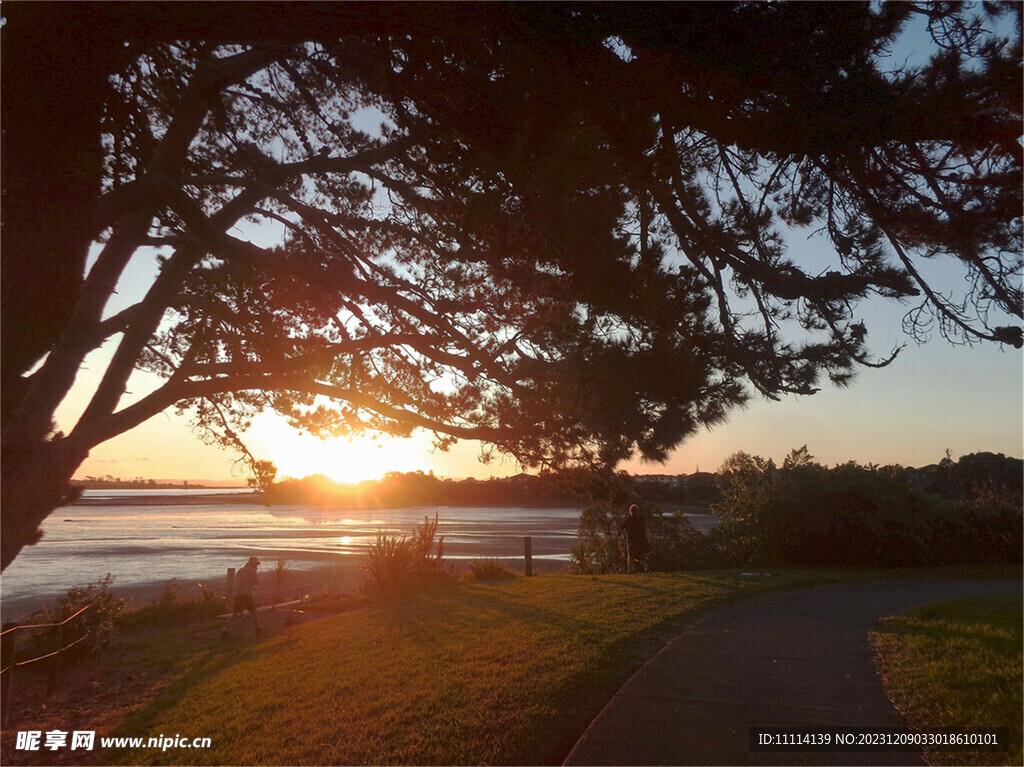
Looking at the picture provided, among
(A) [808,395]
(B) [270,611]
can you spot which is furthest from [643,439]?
(B) [270,611]

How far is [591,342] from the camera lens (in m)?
5.23

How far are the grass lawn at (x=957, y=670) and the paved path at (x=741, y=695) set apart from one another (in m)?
0.20

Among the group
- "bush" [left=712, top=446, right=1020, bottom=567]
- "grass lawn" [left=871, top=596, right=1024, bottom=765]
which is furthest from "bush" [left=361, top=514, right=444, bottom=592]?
"grass lawn" [left=871, top=596, right=1024, bottom=765]

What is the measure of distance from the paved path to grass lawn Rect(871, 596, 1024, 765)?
0.66ft

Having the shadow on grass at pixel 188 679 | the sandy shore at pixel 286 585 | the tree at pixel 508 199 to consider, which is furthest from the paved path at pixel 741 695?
the sandy shore at pixel 286 585

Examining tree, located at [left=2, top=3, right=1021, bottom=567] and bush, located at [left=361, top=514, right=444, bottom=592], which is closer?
tree, located at [left=2, top=3, right=1021, bottom=567]

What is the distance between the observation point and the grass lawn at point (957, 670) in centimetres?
462

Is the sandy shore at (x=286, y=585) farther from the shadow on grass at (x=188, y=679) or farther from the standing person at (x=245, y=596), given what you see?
the shadow on grass at (x=188, y=679)

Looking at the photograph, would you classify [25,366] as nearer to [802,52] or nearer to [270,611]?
[802,52]

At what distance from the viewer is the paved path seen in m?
4.17

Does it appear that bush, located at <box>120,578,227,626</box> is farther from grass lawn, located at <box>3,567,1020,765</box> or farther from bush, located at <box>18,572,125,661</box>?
bush, located at <box>18,572,125,661</box>

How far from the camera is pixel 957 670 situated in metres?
5.77

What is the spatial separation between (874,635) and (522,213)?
6508 millimetres

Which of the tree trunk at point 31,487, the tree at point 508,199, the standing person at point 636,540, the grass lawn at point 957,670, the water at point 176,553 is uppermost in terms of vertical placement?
the tree at point 508,199
